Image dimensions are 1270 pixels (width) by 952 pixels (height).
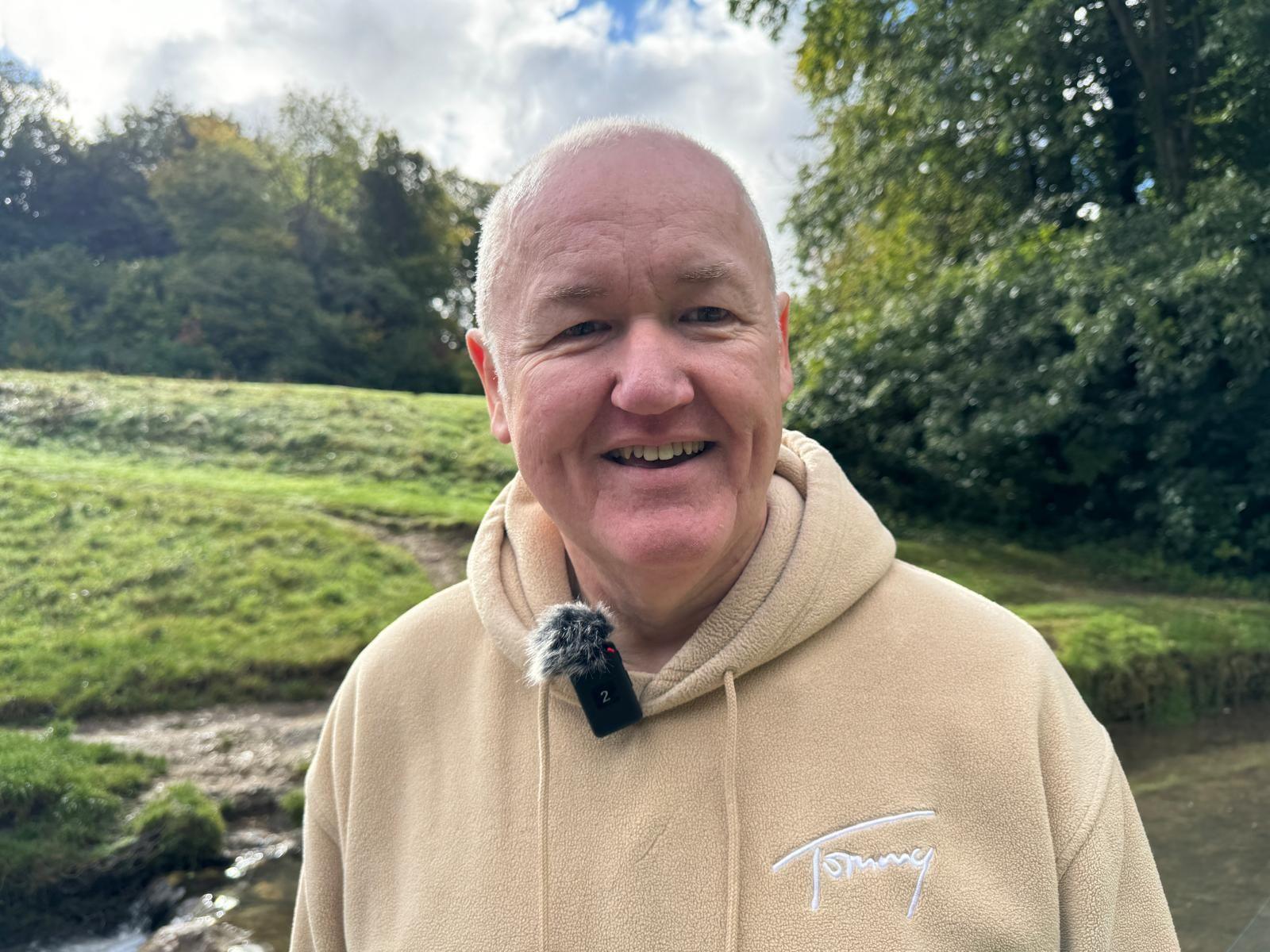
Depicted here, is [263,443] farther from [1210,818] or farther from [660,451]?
[660,451]

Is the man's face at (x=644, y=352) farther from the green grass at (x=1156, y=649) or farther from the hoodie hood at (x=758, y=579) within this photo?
the green grass at (x=1156, y=649)

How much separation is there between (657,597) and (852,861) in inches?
14.9

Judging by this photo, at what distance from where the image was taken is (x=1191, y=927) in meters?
3.77

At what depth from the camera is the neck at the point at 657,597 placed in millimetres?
1130

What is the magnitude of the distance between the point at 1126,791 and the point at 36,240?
374 inches

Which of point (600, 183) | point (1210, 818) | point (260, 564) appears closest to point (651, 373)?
point (600, 183)

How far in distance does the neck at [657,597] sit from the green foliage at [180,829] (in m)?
4.17


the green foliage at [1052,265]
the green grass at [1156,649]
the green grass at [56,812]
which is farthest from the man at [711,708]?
the green foliage at [1052,265]

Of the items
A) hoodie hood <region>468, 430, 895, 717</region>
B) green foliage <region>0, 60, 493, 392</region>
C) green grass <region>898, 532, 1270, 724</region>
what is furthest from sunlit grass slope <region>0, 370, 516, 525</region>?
hoodie hood <region>468, 430, 895, 717</region>

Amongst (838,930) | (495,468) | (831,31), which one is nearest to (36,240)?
(495,468)

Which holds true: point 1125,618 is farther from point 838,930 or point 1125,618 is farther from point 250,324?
point 250,324

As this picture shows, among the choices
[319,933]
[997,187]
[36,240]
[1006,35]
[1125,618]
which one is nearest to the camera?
[319,933]

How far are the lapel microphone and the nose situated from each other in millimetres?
304

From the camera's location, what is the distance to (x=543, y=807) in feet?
3.69
